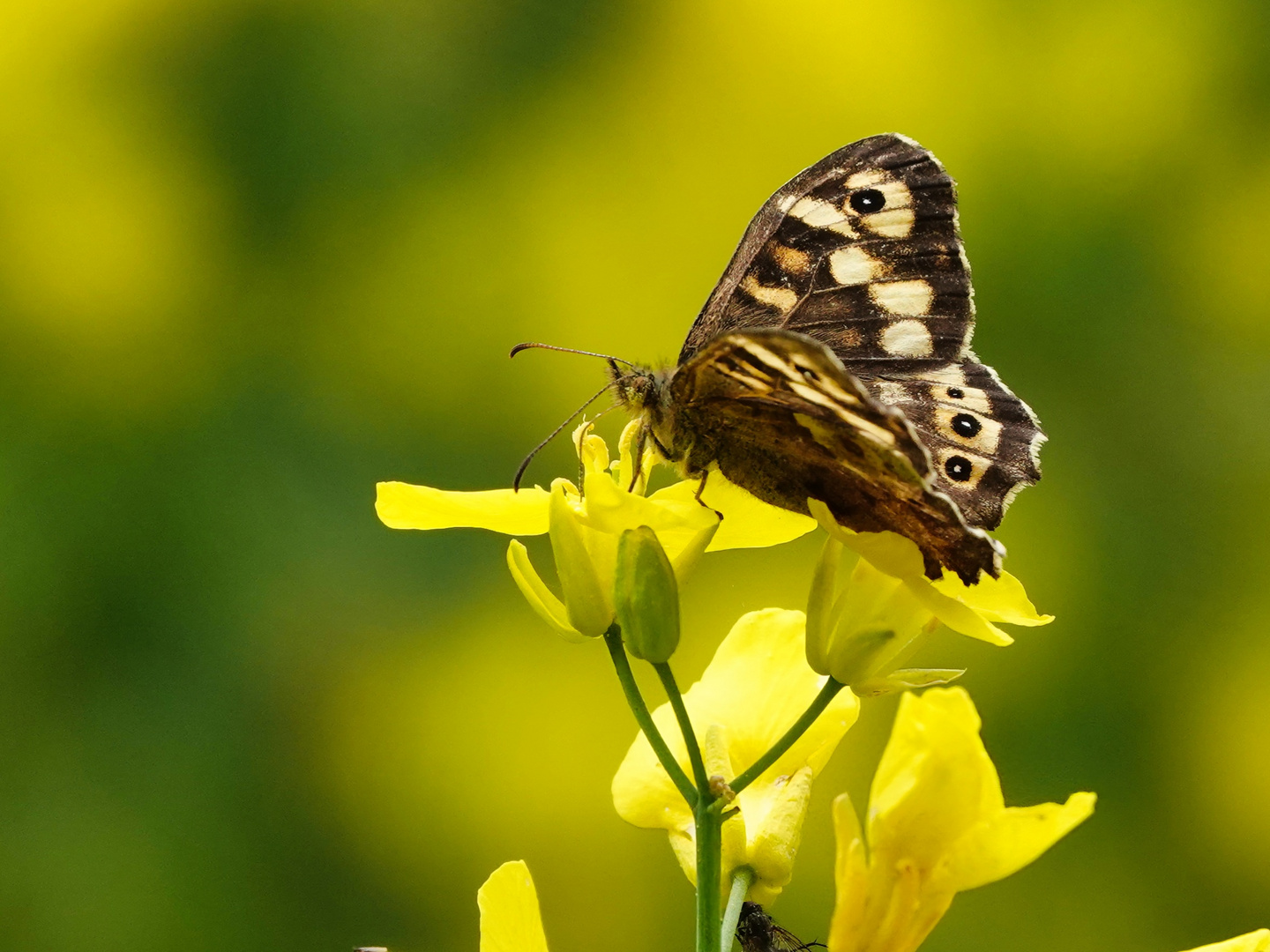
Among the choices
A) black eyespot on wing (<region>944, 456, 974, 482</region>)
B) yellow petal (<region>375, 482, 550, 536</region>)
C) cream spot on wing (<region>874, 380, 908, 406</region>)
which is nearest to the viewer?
yellow petal (<region>375, 482, 550, 536</region>)

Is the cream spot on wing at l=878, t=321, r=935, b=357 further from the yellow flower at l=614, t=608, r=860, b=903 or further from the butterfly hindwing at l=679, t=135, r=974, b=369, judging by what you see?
the yellow flower at l=614, t=608, r=860, b=903

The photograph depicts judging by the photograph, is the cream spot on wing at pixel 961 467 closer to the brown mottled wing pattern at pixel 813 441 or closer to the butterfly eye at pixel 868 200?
the brown mottled wing pattern at pixel 813 441

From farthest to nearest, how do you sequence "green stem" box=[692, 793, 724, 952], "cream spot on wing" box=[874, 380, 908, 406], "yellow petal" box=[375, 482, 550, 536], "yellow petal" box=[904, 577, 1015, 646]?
"cream spot on wing" box=[874, 380, 908, 406] → "yellow petal" box=[375, 482, 550, 536] → "yellow petal" box=[904, 577, 1015, 646] → "green stem" box=[692, 793, 724, 952]

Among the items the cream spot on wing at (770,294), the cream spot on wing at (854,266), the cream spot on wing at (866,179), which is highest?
the cream spot on wing at (866,179)

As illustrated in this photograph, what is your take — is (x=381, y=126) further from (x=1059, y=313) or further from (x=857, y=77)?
(x=1059, y=313)

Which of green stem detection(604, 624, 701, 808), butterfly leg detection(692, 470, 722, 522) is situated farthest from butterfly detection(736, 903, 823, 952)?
butterfly leg detection(692, 470, 722, 522)

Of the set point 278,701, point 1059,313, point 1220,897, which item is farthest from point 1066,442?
point 278,701

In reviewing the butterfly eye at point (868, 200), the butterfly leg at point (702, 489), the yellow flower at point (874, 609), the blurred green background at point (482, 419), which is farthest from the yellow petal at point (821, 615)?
the blurred green background at point (482, 419)
